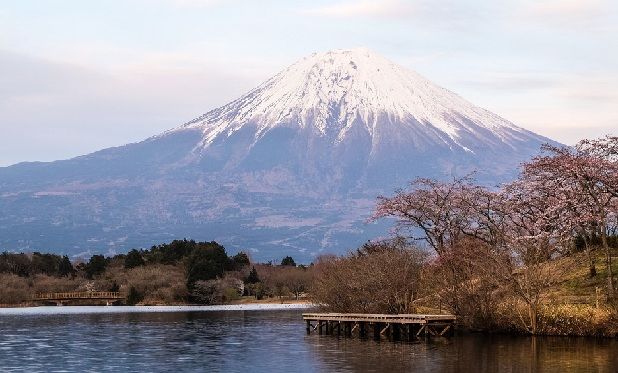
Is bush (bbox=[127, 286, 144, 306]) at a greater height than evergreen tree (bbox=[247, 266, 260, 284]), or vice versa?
evergreen tree (bbox=[247, 266, 260, 284])

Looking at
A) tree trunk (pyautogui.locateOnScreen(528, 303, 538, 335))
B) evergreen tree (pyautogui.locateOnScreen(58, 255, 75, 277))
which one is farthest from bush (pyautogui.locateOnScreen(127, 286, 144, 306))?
tree trunk (pyautogui.locateOnScreen(528, 303, 538, 335))

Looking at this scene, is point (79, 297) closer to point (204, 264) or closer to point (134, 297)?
point (134, 297)

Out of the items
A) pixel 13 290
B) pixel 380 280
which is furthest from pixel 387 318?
pixel 13 290

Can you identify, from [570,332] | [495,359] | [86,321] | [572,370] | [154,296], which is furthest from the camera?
[154,296]

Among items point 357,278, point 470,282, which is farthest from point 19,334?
point 470,282

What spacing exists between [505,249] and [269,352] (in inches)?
781

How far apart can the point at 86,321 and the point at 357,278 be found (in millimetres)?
33555

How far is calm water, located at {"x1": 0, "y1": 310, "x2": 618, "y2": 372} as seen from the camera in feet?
166

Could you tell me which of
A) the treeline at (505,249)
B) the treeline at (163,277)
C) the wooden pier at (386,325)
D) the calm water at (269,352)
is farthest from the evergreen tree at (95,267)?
the wooden pier at (386,325)

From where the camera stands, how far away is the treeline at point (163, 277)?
142375mm

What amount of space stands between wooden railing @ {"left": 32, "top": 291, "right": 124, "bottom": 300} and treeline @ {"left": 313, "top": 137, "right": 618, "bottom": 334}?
222 ft

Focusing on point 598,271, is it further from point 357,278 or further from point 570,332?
point 357,278

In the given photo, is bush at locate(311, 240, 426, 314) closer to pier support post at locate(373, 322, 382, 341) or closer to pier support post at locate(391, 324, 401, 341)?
pier support post at locate(373, 322, 382, 341)

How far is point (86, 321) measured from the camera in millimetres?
97000
